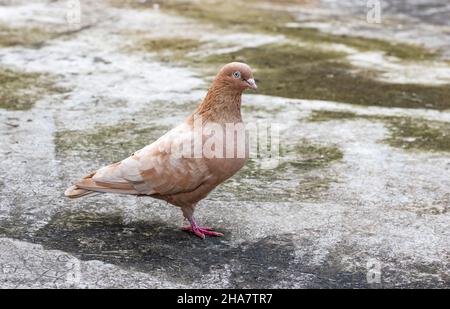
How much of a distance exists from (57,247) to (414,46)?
6.90 meters

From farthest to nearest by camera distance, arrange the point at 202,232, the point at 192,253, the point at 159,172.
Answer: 1. the point at 202,232
2. the point at 159,172
3. the point at 192,253

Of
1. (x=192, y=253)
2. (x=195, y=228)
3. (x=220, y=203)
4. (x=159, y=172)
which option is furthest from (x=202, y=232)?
(x=220, y=203)

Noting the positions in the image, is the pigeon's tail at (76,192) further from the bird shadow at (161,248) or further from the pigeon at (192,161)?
the bird shadow at (161,248)

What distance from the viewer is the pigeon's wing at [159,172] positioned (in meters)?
4.39

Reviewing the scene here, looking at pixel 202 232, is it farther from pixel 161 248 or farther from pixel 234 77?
pixel 234 77

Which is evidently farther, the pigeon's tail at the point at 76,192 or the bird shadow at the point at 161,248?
the pigeon's tail at the point at 76,192

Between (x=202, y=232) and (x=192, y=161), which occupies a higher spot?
(x=192, y=161)

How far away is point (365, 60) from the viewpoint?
9188mm

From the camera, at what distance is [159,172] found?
175 inches

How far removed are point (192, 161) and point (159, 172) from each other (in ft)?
0.66

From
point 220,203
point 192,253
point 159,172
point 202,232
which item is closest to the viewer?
point 192,253

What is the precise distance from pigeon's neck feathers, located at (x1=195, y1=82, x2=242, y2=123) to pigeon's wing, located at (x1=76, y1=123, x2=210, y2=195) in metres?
0.14

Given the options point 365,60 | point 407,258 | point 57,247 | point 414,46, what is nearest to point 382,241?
point 407,258

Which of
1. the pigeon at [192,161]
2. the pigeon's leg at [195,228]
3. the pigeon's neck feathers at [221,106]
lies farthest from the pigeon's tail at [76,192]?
the pigeon's neck feathers at [221,106]
